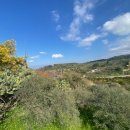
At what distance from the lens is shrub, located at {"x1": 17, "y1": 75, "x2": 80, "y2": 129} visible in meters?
10.7

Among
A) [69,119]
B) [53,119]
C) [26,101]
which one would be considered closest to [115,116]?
[69,119]

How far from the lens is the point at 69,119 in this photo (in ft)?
38.5

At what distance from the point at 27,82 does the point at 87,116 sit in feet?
13.3

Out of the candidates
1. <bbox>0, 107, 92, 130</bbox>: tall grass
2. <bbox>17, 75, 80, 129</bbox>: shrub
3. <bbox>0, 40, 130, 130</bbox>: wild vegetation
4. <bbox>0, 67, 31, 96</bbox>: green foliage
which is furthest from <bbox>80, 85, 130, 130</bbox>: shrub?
<bbox>0, 67, 31, 96</bbox>: green foliage

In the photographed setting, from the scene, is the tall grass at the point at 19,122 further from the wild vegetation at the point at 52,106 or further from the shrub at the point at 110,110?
the shrub at the point at 110,110

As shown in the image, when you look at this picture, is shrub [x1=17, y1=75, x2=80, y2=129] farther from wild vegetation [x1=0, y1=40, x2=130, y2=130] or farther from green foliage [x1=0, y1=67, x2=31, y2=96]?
green foliage [x1=0, y1=67, x2=31, y2=96]

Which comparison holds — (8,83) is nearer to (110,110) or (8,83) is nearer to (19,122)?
(19,122)

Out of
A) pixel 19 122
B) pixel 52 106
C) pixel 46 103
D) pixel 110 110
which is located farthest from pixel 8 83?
pixel 110 110

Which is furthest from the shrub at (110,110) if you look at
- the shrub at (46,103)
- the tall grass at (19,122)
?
the tall grass at (19,122)

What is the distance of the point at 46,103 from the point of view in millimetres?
11430

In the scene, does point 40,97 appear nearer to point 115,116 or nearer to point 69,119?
point 69,119

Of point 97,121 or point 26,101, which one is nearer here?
point 26,101

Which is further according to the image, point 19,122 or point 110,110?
point 110,110

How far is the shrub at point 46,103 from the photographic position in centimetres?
1072
